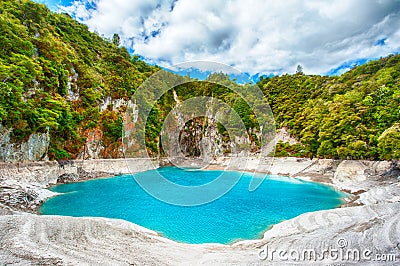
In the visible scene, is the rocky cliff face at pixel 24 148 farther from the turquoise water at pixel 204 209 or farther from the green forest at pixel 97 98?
the turquoise water at pixel 204 209

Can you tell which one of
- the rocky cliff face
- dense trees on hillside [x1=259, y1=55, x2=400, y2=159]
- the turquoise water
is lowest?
the turquoise water

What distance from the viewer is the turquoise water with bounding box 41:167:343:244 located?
9.54m

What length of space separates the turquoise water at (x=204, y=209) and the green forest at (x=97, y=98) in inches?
Answer: 233

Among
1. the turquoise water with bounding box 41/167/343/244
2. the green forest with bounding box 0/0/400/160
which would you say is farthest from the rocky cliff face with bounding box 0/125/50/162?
the turquoise water with bounding box 41/167/343/244

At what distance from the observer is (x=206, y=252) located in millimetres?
6836

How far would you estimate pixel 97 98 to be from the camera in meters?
26.8

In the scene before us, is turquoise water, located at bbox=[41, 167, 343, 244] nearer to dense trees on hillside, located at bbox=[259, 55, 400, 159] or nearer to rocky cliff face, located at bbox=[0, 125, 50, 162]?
rocky cliff face, located at bbox=[0, 125, 50, 162]

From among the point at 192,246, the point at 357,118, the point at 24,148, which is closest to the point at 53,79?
the point at 24,148

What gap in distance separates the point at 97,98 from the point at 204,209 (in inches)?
820

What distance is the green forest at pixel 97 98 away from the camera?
17078 mm

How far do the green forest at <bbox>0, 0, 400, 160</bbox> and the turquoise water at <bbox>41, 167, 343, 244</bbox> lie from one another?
5908mm

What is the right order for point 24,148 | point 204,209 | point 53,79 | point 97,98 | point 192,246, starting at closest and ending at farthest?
point 192,246
point 204,209
point 24,148
point 53,79
point 97,98

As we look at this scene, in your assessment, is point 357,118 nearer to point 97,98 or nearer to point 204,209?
point 204,209

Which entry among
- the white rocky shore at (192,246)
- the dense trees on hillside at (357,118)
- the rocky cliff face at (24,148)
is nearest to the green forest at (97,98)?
the dense trees on hillside at (357,118)
